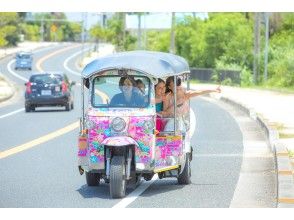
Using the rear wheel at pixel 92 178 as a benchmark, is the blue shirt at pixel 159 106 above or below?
above

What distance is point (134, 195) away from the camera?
15141 mm

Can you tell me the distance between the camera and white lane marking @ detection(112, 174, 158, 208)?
1404 centimetres

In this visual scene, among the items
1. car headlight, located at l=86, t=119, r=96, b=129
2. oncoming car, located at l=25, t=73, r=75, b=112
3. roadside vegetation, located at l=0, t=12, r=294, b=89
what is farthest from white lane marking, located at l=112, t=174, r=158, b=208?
roadside vegetation, located at l=0, t=12, r=294, b=89

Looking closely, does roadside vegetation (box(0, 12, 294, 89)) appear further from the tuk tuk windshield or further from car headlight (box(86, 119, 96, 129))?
car headlight (box(86, 119, 96, 129))

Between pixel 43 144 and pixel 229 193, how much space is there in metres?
10.6

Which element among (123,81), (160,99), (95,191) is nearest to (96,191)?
(95,191)

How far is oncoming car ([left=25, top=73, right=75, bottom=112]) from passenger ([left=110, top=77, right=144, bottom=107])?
25934 mm

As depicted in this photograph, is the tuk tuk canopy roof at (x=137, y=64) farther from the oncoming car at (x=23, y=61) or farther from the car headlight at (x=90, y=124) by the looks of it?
the oncoming car at (x=23, y=61)

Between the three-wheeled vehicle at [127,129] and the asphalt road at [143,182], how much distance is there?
33 cm

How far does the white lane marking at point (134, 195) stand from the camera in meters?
14.0

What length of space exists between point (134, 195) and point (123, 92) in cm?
166

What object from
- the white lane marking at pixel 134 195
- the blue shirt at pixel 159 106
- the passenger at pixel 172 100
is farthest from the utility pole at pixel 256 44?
the blue shirt at pixel 159 106

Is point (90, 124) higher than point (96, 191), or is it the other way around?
point (90, 124)

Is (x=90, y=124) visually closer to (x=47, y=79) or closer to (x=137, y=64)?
(x=137, y=64)
